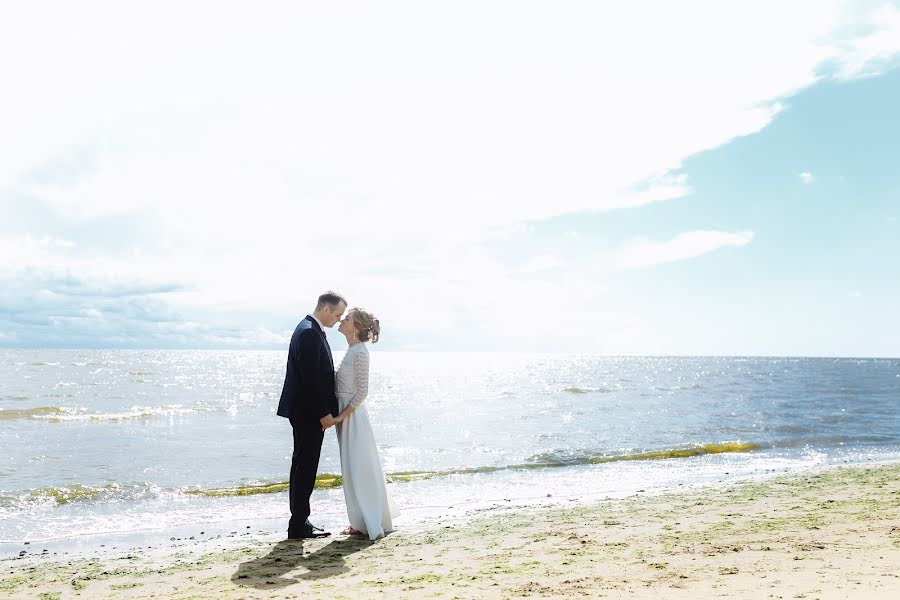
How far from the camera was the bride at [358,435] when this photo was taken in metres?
7.36

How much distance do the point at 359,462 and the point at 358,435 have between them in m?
0.31

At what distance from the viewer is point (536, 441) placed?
20172mm

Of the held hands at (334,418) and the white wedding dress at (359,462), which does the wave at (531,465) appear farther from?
the held hands at (334,418)

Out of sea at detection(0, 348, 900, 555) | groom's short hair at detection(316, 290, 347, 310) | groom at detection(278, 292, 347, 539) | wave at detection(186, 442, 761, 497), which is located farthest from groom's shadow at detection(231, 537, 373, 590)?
wave at detection(186, 442, 761, 497)

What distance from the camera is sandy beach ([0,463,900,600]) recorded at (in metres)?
5.00

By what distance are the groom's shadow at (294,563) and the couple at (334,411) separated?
32cm

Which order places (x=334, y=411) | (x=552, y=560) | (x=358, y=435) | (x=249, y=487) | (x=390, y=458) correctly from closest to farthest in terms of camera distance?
(x=552, y=560) → (x=334, y=411) → (x=358, y=435) → (x=249, y=487) → (x=390, y=458)

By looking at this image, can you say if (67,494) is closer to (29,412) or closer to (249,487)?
(249,487)

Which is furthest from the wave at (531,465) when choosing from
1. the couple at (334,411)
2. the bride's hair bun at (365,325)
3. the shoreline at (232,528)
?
the bride's hair bun at (365,325)

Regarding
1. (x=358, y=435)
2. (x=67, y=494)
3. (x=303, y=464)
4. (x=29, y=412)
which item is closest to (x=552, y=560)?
(x=358, y=435)

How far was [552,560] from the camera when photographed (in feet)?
19.9

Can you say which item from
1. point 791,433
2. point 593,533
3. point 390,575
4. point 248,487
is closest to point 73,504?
point 248,487

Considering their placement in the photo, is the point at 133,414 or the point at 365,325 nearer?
the point at 365,325

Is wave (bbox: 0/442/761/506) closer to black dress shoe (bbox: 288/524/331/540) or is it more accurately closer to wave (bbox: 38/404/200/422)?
black dress shoe (bbox: 288/524/331/540)
